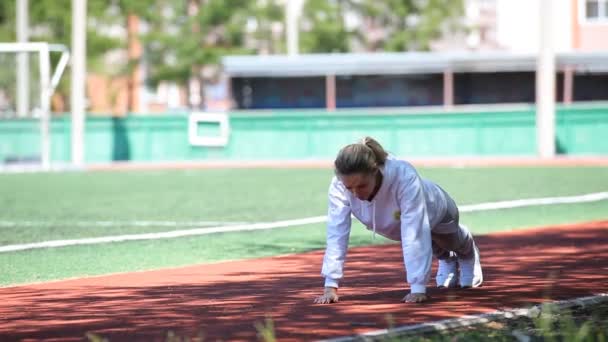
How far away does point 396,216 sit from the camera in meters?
7.61

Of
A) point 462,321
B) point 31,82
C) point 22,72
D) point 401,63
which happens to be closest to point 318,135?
point 401,63

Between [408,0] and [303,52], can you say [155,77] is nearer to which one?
[303,52]


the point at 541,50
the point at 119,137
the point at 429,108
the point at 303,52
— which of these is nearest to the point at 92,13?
the point at 303,52

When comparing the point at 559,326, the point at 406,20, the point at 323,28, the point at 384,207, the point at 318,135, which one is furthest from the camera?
the point at 406,20

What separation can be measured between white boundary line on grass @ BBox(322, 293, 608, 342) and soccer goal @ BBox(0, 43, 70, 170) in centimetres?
2460

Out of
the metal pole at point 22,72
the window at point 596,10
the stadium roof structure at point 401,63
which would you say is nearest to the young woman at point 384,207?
the metal pole at point 22,72

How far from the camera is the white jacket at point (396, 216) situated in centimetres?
745

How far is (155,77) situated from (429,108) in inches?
679

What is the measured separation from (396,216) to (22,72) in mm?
29746

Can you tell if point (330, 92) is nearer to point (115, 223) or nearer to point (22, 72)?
point (22, 72)

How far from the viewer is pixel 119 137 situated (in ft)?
116

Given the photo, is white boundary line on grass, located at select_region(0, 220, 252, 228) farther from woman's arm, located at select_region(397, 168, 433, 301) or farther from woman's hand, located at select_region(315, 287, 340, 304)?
woman's arm, located at select_region(397, 168, 433, 301)

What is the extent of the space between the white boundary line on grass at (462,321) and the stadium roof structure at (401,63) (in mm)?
28322

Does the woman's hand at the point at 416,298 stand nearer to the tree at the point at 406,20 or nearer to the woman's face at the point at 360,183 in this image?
the woman's face at the point at 360,183
